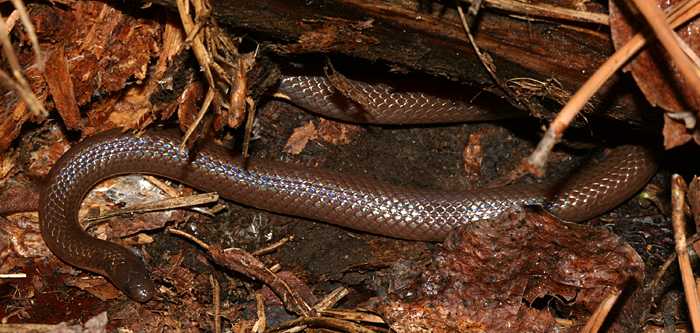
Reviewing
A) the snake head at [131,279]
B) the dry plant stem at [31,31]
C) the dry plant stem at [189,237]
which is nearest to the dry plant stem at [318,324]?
the dry plant stem at [189,237]

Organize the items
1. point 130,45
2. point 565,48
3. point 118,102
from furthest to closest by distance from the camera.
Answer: point 118,102 < point 130,45 < point 565,48

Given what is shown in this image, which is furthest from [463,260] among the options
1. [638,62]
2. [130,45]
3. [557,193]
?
[130,45]

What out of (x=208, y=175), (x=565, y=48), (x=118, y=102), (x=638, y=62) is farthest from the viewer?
(x=208, y=175)

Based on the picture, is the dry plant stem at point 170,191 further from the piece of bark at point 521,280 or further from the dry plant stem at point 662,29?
the dry plant stem at point 662,29

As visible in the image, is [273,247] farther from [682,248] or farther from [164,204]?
[682,248]

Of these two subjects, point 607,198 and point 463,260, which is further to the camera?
point 607,198

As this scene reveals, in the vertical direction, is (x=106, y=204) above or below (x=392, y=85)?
below

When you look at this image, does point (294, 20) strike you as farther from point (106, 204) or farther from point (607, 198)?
point (607, 198)
